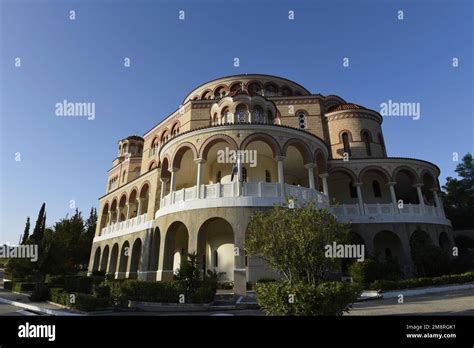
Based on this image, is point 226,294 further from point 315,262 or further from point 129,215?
point 129,215

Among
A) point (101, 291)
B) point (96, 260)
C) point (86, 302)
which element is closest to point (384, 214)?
point (101, 291)

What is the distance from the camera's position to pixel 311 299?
7.93 m

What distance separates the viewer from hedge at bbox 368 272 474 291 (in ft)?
55.6

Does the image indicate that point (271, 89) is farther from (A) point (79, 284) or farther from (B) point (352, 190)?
(A) point (79, 284)

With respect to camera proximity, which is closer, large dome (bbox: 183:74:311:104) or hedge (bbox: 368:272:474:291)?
hedge (bbox: 368:272:474:291)

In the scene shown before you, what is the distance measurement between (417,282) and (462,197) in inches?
1113

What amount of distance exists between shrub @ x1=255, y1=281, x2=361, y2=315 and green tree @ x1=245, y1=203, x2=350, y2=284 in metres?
1.16

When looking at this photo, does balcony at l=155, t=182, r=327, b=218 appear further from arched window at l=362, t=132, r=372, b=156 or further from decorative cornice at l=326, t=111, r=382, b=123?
decorative cornice at l=326, t=111, r=382, b=123

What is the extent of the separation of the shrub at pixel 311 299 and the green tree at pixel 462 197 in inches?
1519

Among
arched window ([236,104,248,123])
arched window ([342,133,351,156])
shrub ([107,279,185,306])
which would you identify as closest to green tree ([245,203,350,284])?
shrub ([107,279,185,306])

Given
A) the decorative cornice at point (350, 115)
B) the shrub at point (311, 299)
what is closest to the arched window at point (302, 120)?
the decorative cornice at point (350, 115)

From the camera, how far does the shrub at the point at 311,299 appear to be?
790cm

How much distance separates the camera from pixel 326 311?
791cm
